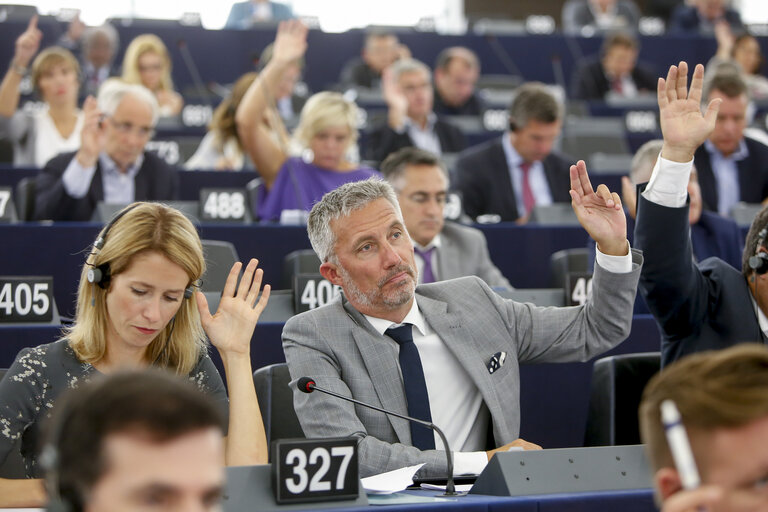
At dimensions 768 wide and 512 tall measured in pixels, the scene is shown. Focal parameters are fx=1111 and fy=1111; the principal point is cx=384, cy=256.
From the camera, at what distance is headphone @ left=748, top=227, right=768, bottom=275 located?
2.48 m

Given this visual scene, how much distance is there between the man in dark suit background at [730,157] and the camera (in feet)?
16.4

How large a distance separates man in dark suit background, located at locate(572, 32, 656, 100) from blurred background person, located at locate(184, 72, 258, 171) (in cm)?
360

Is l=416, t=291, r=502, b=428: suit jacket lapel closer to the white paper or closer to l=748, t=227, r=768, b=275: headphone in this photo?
the white paper

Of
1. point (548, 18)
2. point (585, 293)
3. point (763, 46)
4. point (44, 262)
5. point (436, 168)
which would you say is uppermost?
point (548, 18)

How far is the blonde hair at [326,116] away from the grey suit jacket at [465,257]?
0.92 m

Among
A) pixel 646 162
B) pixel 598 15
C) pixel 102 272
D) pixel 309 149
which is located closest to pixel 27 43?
pixel 309 149

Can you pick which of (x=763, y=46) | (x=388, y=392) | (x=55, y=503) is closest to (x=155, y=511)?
(x=55, y=503)

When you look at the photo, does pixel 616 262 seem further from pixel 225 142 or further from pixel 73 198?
pixel 225 142

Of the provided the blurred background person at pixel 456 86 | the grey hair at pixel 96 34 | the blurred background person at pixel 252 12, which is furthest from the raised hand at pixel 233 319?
the blurred background person at pixel 252 12

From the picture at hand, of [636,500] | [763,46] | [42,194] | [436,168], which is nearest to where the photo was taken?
[636,500]

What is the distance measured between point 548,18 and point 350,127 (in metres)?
7.45

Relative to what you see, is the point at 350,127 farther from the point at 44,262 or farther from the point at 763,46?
the point at 763,46

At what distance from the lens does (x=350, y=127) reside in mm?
4855

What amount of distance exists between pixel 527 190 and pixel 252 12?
17.5ft
